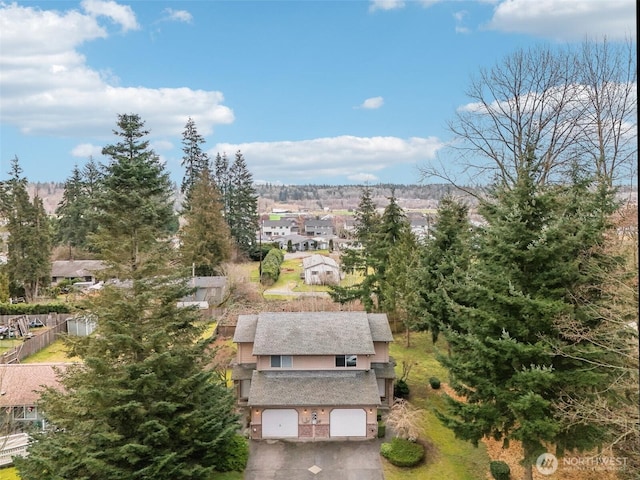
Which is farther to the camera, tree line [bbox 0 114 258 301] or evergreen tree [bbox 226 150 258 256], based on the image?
evergreen tree [bbox 226 150 258 256]

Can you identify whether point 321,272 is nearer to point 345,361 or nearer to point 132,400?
point 345,361

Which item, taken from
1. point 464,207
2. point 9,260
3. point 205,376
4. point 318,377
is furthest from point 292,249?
point 205,376

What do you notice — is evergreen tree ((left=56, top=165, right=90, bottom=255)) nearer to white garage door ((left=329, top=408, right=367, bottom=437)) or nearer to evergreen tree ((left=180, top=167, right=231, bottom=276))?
evergreen tree ((left=180, top=167, right=231, bottom=276))

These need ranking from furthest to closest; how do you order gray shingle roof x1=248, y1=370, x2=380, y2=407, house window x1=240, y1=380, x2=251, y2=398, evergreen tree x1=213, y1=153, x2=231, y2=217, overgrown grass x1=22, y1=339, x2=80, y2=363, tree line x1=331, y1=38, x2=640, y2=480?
evergreen tree x1=213, y1=153, x2=231, y2=217 < overgrown grass x1=22, y1=339, x2=80, y2=363 < house window x1=240, y1=380, x2=251, y2=398 < gray shingle roof x1=248, y1=370, x2=380, y2=407 < tree line x1=331, y1=38, x2=640, y2=480

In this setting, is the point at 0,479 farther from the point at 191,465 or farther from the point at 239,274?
the point at 239,274

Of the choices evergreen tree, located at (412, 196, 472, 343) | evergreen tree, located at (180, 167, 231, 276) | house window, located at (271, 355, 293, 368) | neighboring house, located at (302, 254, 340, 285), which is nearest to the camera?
house window, located at (271, 355, 293, 368)

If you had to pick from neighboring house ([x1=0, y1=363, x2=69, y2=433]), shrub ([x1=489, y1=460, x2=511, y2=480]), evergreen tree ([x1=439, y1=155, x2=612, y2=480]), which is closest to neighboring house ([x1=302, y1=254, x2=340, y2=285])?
neighboring house ([x1=0, y1=363, x2=69, y2=433])

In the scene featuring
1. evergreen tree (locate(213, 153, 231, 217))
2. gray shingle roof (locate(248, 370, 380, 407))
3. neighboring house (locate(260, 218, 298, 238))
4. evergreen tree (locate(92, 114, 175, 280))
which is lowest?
gray shingle roof (locate(248, 370, 380, 407))
